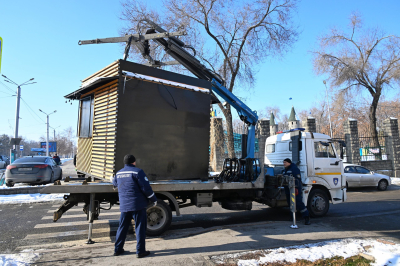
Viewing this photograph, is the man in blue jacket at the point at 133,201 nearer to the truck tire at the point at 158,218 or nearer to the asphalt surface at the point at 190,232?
the asphalt surface at the point at 190,232

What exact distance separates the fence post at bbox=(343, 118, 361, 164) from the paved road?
27.5ft

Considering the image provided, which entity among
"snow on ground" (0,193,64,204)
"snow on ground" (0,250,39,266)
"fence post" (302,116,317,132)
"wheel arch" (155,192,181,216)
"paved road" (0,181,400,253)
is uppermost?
"fence post" (302,116,317,132)

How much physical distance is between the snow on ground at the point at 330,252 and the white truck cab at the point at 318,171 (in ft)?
8.62

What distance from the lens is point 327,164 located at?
8148mm

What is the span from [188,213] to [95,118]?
4047mm

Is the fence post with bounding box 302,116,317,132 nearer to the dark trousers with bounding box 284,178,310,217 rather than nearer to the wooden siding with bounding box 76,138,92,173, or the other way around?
the dark trousers with bounding box 284,178,310,217

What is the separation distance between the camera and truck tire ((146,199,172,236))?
5780 millimetres

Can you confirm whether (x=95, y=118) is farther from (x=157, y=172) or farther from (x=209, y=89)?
(x=209, y=89)

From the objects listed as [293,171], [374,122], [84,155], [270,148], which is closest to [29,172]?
[84,155]

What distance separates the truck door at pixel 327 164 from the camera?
8023 millimetres

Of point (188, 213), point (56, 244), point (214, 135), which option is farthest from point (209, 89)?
point (214, 135)

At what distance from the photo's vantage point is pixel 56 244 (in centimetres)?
536

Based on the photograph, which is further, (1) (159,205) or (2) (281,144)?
(2) (281,144)

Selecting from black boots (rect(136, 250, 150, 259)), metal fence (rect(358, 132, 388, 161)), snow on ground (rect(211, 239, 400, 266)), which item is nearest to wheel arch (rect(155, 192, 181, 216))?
black boots (rect(136, 250, 150, 259))
